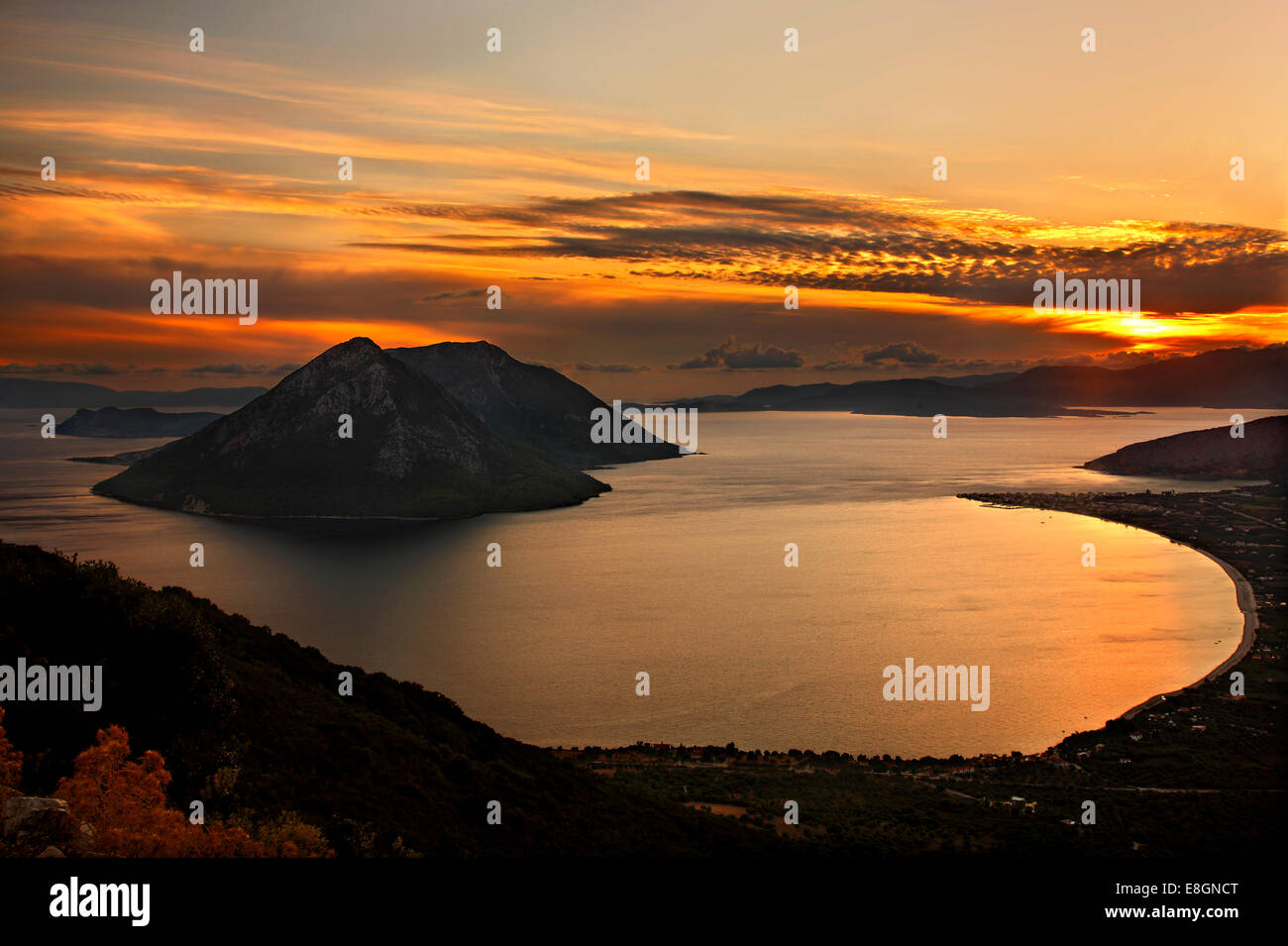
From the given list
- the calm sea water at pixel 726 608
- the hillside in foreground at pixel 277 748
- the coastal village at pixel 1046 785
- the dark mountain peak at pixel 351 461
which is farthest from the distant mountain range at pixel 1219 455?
the hillside in foreground at pixel 277 748

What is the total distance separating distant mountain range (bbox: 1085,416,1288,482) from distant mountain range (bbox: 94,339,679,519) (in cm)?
12314

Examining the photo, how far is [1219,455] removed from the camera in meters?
179

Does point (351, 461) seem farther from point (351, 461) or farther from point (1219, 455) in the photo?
point (1219, 455)

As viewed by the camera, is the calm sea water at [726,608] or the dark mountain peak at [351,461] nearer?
the calm sea water at [726,608]

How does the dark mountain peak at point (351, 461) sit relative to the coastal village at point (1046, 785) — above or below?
above

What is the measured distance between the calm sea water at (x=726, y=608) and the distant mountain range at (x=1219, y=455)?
61039 millimetres

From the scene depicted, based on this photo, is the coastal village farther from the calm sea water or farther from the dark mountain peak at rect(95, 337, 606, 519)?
the dark mountain peak at rect(95, 337, 606, 519)

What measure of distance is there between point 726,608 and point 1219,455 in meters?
152

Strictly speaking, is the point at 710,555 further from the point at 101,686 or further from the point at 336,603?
the point at 101,686

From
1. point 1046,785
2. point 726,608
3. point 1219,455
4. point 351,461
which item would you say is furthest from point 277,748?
point 1219,455

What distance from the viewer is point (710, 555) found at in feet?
338

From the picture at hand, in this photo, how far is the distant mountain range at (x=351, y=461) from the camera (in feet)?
482

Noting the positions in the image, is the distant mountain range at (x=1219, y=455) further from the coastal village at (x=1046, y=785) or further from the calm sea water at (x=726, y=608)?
the coastal village at (x=1046, y=785)
